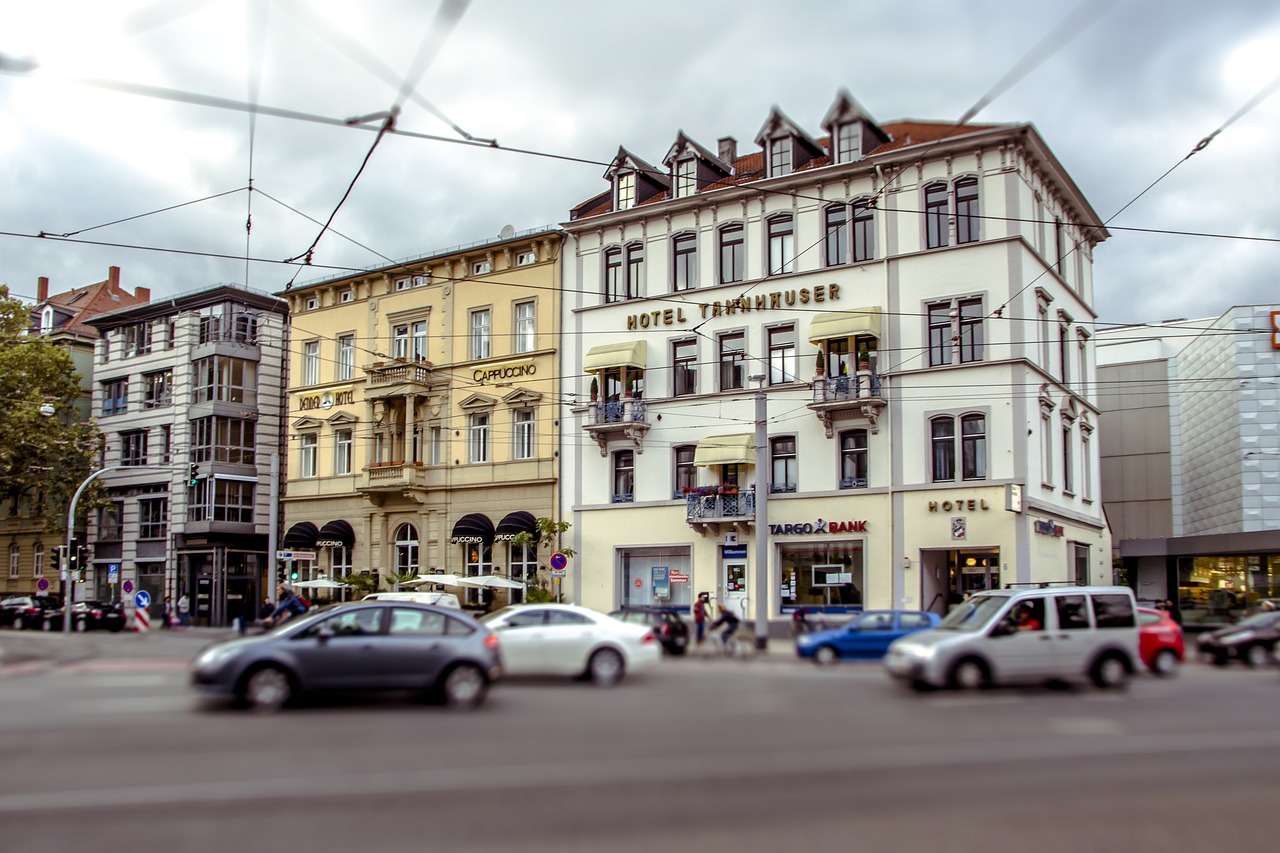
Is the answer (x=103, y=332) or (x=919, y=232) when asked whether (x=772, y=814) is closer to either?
(x=919, y=232)

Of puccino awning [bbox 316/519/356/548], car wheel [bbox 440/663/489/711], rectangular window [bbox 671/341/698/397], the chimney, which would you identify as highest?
the chimney

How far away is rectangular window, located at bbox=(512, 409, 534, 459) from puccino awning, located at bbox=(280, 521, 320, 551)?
10169mm

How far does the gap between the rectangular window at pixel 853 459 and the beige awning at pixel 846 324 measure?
10.6 feet

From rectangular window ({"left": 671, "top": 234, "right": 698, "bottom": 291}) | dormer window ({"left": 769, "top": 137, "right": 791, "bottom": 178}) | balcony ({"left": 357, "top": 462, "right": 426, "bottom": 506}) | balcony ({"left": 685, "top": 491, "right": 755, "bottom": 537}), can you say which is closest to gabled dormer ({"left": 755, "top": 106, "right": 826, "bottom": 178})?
dormer window ({"left": 769, "top": 137, "right": 791, "bottom": 178})

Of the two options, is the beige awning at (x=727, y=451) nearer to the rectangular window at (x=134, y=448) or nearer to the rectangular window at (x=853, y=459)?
the rectangular window at (x=853, y=459)

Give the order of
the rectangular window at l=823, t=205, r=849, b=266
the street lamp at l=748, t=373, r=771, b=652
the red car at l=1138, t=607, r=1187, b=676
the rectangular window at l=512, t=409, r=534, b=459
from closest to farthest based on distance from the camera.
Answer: the red car at l=1138, t=607, r=1187, b=676 < the street lamp at l=748, t=373, r=771, b=652 < the rectangular window at l=823, t=205, r=849, b=266 < the rectangular window at l=512, t=409, r=534, b=459

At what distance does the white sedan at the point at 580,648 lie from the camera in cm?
892

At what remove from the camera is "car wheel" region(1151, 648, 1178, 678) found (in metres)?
9.01

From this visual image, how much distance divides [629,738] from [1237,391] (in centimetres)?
5741

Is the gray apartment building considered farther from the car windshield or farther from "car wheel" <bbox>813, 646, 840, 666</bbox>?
the car windshield

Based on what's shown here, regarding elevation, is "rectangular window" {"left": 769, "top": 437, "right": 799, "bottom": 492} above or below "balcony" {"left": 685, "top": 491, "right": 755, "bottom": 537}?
above

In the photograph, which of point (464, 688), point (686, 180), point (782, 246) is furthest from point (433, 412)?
point (464, 688)

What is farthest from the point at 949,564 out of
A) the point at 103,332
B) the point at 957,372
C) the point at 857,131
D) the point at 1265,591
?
the point at 103,332

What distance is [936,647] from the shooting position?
29.3ft
